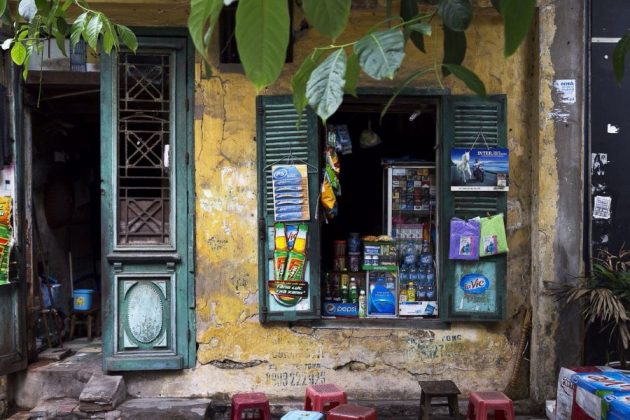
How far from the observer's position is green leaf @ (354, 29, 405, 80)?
1320mm

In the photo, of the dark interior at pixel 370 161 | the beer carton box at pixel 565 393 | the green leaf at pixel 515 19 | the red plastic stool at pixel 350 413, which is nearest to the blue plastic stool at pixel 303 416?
the red plastic stool at pixel 350 413

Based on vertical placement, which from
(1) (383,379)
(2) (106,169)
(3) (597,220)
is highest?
(2) (106,169)

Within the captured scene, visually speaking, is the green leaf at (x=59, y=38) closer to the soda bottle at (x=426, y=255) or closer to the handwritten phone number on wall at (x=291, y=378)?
the handwritten phone number on wall at (x=291, y=378)

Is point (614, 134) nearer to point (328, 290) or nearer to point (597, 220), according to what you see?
point (597, 220)

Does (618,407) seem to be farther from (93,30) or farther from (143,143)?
(143,143)

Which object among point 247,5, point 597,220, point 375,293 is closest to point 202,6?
point 247,5

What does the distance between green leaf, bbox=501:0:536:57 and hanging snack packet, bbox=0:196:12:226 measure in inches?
189

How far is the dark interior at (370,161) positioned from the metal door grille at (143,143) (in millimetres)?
1671

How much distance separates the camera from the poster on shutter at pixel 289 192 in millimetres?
5090

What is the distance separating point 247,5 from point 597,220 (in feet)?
15.7

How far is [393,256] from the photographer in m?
5.52

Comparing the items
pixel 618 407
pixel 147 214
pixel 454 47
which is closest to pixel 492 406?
pixel 618 407

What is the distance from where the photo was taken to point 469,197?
518cm

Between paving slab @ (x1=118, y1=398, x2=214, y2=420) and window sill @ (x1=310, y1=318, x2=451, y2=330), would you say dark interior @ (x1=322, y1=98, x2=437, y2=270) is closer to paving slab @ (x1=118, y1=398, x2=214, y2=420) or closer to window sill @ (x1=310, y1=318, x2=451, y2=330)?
window sill @ (x1=310, y1=318, x2=451, y2=330)
